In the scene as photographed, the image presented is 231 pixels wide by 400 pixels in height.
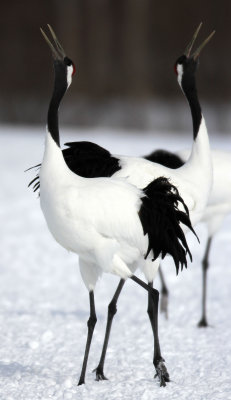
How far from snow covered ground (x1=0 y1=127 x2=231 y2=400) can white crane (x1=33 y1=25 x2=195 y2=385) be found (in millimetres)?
219

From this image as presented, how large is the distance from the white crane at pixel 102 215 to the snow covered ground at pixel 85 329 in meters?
0.22

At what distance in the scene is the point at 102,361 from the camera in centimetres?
490

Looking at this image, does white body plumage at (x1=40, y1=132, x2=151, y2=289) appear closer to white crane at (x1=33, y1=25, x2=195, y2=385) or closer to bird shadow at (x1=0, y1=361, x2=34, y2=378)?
white crane at (x1=33, y1=25, x2=195, y2=385)

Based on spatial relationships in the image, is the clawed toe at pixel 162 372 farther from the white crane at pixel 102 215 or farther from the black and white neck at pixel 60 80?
the black and white neck at pixel 60 80

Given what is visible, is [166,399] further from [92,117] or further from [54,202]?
[92,117]

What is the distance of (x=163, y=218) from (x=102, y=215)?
405 millimetres

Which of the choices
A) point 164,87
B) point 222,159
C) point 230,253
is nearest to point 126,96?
point 164,87

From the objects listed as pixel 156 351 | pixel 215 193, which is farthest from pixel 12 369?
pixel 215 193

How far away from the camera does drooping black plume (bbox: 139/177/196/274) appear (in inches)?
183

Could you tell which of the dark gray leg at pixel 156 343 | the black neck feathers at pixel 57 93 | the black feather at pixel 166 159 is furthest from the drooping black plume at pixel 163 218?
the black feather at pixel 166 159

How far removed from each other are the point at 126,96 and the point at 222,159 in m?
10.9

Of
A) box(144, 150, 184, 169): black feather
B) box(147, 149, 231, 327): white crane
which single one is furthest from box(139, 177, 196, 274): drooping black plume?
box(147, 149, 231, 327): white crane

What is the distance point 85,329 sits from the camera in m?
6.05

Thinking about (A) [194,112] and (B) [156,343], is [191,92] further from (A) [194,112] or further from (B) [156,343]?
(B) [156,343]
